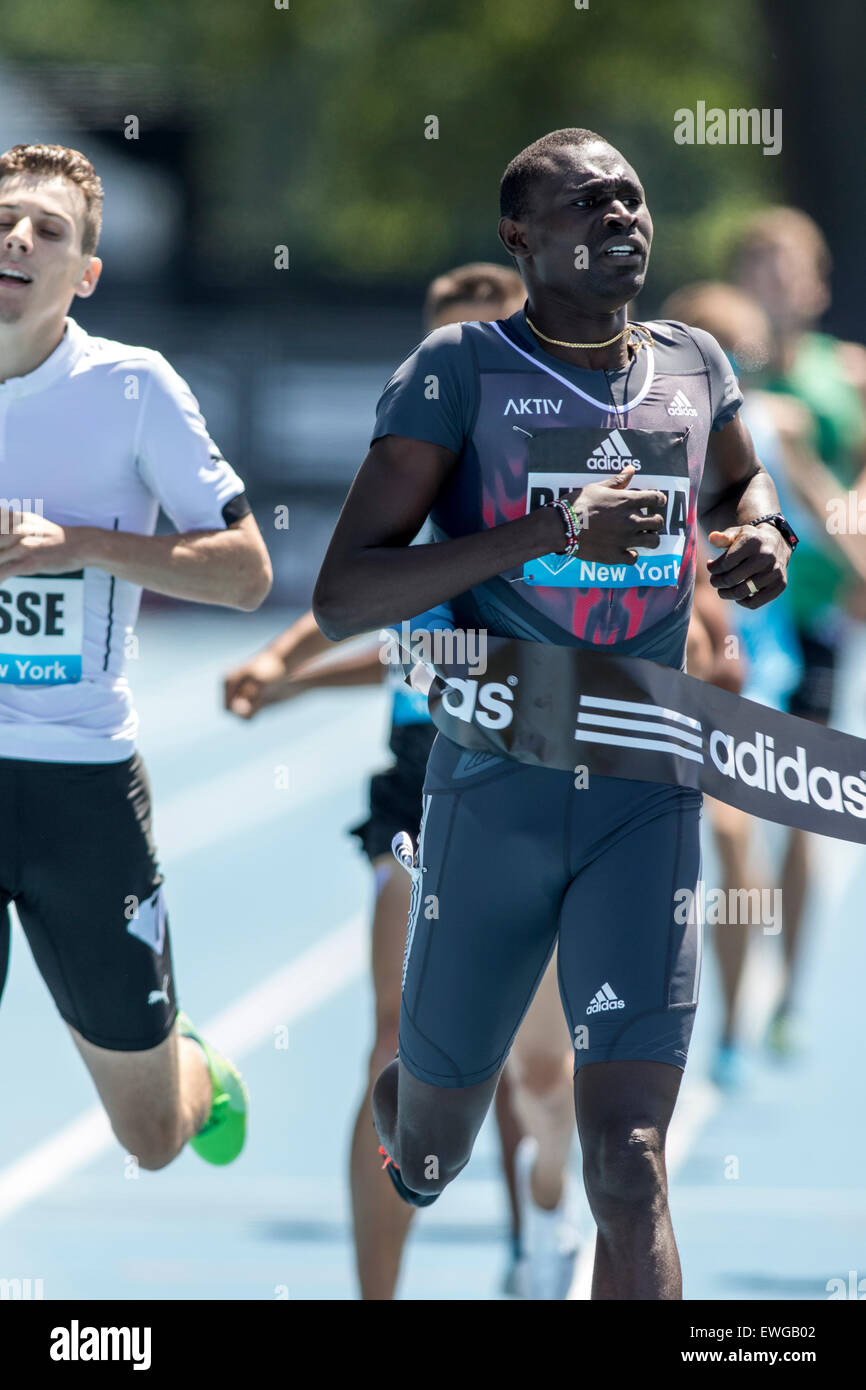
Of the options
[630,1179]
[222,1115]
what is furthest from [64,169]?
[630,1179]

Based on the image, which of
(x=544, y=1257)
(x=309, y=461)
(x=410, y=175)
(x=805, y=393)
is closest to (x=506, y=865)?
(x=544, y=1257)

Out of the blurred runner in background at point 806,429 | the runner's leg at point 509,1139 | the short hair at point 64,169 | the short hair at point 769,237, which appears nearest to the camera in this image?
the short hair at point 64,169

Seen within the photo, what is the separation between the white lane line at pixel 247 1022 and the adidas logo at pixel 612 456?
3.08 m

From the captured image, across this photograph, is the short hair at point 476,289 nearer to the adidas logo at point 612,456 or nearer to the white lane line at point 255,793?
the adidas logo at point 612,456

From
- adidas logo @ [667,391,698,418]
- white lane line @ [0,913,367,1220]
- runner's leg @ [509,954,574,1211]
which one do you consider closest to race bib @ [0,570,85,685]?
adidas logo @ [667,391,698,418]

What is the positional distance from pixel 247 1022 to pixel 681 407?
15.0 ft

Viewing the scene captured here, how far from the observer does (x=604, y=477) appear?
3910 mm

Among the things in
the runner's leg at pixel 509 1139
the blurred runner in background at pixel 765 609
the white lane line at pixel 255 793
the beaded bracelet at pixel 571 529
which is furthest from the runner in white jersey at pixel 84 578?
the white lane line at pixel 255 793

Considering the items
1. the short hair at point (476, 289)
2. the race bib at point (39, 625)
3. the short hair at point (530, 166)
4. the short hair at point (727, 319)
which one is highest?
the short hair at point (727, 319)

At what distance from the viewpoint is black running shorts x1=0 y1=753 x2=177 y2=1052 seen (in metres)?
4.36

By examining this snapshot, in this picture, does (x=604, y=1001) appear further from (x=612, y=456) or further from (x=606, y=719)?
(x=612, y=456)

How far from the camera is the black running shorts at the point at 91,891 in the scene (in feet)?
14.3

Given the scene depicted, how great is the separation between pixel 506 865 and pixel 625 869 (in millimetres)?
221

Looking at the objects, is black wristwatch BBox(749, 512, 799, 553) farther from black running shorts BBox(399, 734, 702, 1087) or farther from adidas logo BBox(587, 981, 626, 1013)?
adidas logo BBox(587, 981, 626, 1013)
